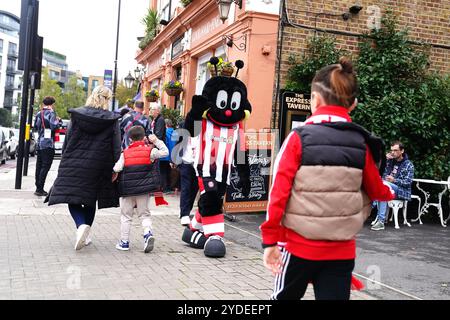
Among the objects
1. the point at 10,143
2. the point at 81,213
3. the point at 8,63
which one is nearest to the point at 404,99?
the point at 81,213

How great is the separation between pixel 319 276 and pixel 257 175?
6576mm

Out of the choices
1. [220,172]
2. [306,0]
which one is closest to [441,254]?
[220,172]

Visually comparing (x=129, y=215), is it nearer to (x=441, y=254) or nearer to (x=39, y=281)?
(x=39, y=281)

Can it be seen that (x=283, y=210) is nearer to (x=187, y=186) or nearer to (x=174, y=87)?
(x=187, y=186)

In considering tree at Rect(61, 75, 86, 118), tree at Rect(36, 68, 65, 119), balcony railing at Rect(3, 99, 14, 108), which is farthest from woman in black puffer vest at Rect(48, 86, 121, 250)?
balcony railing at Rect(3, 99, 14, 108)

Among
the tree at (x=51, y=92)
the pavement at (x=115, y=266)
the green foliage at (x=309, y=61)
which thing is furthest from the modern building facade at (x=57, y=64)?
the pavement at (x=115, y=266)

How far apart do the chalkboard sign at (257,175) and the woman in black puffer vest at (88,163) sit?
10.9 ft

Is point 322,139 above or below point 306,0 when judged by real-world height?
below

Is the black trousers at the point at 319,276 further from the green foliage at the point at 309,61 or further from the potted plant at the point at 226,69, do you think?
the green foliage at the point at 309,61

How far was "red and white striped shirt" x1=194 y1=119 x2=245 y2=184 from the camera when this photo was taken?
6.32 metres

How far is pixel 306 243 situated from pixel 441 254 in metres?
4.97

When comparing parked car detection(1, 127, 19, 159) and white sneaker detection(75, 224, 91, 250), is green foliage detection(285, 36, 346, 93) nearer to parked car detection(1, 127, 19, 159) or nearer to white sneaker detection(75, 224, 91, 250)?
white sneaker detection(75, 224, 91, 250)

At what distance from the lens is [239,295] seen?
180 inches

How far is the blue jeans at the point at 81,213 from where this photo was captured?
605 cm
